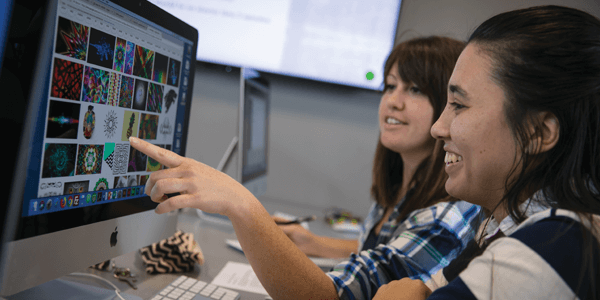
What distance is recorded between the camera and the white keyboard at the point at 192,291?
739 millimetres

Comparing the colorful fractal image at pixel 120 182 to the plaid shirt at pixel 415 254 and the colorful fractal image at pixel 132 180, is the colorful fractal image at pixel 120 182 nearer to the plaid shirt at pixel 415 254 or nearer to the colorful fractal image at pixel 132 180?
the colorful fractal image at pixel 132 180

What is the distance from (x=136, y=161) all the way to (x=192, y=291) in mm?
281

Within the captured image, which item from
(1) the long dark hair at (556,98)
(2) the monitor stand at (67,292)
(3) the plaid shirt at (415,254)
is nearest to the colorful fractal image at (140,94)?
(2) the monitor stand at (67,292)

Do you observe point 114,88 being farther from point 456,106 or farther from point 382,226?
point 382,226

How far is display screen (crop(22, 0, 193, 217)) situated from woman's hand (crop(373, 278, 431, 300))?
50 centimetres

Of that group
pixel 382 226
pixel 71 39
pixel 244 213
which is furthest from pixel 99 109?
pixel 382 226

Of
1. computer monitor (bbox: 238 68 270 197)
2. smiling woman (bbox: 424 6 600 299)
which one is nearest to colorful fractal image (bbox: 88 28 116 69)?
smiling woman (bbox: 424 6 600 299)

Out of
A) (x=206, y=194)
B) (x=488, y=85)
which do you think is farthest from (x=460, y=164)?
(x=206, y=194)

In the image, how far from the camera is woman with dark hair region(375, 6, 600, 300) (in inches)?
18.6

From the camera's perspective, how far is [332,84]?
201 centimetres

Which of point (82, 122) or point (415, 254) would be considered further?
point (415, 254)

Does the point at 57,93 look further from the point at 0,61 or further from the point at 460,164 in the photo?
the point at 460,164

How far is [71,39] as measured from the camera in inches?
21.6

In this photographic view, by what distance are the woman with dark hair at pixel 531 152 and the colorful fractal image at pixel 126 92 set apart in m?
0.56
